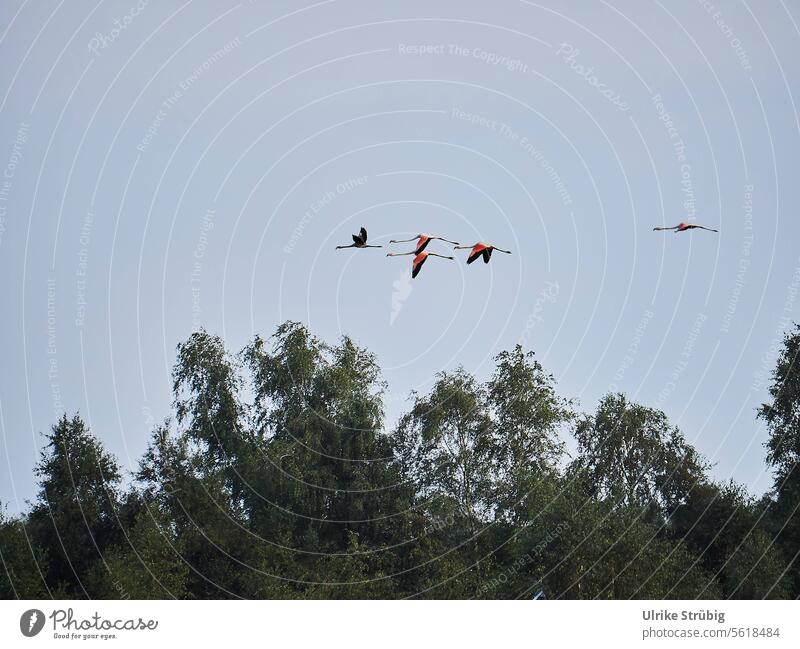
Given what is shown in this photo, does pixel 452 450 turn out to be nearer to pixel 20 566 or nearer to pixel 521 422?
pixel 521 422

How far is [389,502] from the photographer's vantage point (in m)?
63.3

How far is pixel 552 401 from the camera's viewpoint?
→ 6588 cm
